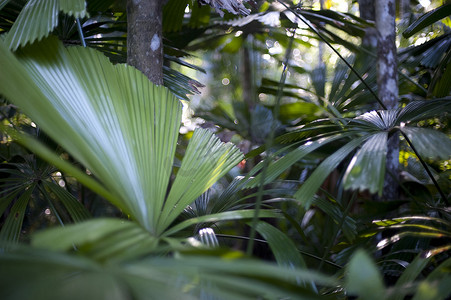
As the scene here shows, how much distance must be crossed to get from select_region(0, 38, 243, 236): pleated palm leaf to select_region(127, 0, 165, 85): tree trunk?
1.03 feet

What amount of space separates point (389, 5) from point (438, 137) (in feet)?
5.24

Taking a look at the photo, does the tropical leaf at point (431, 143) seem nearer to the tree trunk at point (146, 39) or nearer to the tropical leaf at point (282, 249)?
the tropical leaf at point (282, 249)

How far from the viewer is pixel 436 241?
192 centimetres

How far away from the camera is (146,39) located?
5.79ft

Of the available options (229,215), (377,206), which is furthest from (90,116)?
(377,206)

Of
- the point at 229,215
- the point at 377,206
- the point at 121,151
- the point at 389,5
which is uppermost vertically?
the point at 389,5

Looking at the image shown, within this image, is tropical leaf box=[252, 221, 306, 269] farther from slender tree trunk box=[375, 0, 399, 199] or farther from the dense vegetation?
slender tree trunk box=[375, 0, 399, 199]

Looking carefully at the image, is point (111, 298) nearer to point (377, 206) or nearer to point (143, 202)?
point (143, 202)

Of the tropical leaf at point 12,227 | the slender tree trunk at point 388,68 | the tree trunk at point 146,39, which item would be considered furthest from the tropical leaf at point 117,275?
the slender tree trunk at point 388,68

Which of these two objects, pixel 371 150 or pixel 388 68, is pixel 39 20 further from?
pixel 388 68

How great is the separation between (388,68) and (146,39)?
1.54m

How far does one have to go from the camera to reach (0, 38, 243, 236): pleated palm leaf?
102 centimetres

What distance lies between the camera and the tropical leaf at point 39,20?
1.32m

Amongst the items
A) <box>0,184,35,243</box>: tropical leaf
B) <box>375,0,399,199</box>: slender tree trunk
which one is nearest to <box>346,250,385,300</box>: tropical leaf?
<box>0,184,35,243</box>: tropical leaf
